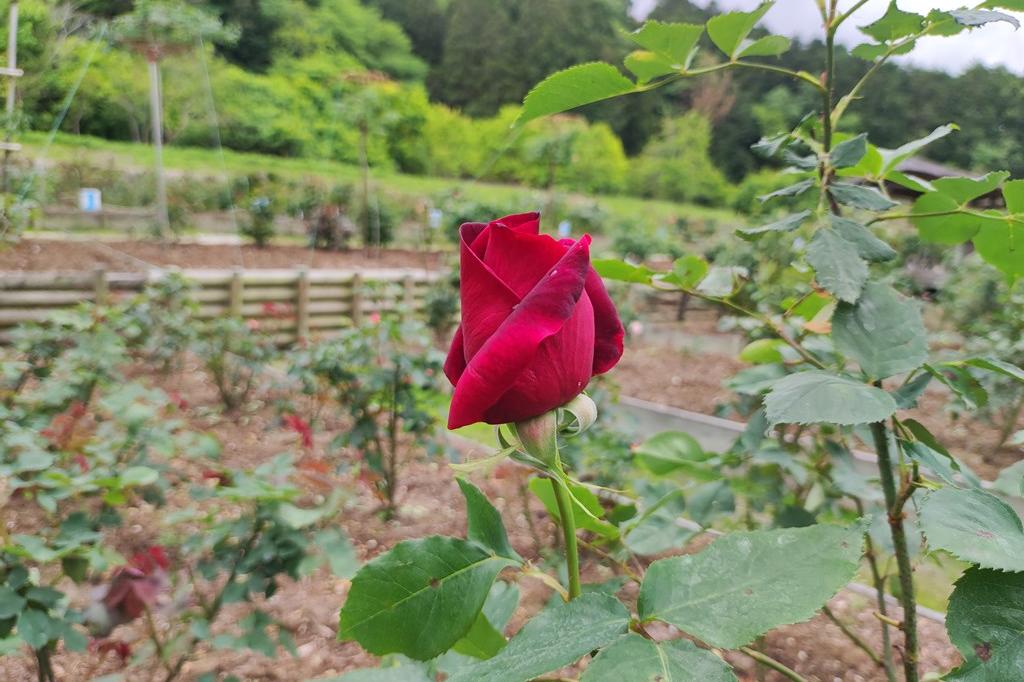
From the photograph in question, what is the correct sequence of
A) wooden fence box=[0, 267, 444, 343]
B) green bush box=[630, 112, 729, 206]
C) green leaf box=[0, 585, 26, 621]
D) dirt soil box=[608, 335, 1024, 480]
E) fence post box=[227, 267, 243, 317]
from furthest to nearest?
green bush box=[630, 112, 729, 206], fence post box=[227, 267, 243, 317], wooden fence box=[0, 267, 444, 343], dirt soil box=[608, 335, 1024, 480], green leaf box=[0, 585, 26, 621]

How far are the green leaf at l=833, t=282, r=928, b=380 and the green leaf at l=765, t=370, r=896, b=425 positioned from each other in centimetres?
4

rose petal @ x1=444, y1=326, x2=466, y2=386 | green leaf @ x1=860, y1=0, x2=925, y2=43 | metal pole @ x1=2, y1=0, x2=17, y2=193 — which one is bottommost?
rose petal @ x1=444, y1=326, x2=466, y2=386

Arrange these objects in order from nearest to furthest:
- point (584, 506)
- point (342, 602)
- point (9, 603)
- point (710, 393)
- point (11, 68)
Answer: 1. point (584, 506)
2. point (9, 603)
3. point (342, 602)
4. point (11, 68)
5. point (710, 393)

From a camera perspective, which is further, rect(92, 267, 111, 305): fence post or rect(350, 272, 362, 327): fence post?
rect(350, 272, 362, 327): fence post

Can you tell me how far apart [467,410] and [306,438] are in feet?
5.40

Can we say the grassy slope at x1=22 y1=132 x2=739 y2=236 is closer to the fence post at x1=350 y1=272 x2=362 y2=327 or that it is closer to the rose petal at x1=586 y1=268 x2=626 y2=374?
the fence post at x1=350 y1=272 x2=362 y2=327

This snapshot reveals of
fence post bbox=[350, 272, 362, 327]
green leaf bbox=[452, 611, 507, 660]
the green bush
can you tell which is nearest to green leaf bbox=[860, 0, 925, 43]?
green leaf bbox=[452, 611, 507, 660]

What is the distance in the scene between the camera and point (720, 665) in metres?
0.26

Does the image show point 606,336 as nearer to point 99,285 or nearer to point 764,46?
point 764,46

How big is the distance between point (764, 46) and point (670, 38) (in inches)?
3.4

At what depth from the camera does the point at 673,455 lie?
85 centimetres

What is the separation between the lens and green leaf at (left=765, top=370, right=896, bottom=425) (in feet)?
1.17

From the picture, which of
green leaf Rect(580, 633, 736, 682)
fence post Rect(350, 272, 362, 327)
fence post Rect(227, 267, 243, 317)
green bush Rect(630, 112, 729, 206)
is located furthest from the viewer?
green bush Rect(630, 112, 729, 206)

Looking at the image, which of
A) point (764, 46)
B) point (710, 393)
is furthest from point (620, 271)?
point (710, 393)
